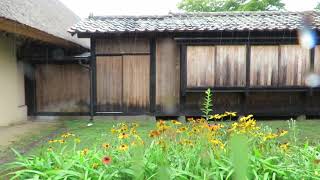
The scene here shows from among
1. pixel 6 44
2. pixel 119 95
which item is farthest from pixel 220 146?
pixel 6 44

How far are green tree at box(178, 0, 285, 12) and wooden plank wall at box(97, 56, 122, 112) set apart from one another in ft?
46.5

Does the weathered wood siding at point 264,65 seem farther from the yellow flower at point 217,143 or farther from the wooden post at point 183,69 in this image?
the yellow flower at point 217,143

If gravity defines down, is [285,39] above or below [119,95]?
above

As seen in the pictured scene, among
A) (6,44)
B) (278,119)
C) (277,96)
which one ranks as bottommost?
(278,119)

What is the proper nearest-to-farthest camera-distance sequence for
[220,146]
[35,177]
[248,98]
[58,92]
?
[35,177] < [220,146] < [248,98] < [58,92]

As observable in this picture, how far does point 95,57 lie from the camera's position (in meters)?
10.2

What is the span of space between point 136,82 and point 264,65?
3.56m

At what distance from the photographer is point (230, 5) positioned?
79.3 ft

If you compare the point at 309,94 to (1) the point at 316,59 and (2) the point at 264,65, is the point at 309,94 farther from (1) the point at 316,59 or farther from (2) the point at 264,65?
(2) the point at 264,65

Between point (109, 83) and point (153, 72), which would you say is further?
point (109, 83)

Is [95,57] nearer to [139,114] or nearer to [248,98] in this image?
[139,114]

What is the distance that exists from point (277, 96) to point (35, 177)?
8508 mm

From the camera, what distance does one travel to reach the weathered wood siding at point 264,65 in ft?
32.8

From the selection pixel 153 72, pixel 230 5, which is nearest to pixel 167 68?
pixel 153 72
